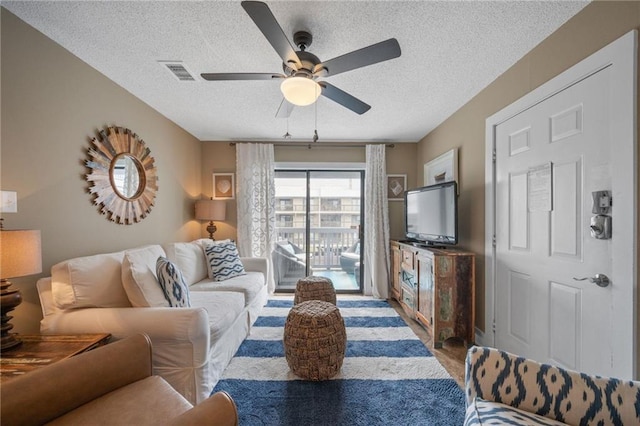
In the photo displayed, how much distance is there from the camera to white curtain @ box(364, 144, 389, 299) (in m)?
4.03

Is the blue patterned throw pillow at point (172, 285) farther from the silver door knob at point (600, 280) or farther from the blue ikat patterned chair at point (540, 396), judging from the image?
the silver door knob at point (600, 280)

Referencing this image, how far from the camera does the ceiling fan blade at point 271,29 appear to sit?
1199 mm

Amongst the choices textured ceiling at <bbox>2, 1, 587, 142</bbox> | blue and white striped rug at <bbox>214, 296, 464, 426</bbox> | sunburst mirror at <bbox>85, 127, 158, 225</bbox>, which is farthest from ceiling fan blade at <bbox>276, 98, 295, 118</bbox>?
blue and white striped rug at <bbox>214, 296, 464, 426</bbox>

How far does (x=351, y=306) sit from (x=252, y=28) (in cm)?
324

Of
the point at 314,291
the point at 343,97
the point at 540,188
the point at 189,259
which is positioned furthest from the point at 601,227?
the point at 189,259

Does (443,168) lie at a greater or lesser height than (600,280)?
greater

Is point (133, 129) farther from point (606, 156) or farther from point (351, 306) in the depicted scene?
point (606, 156)

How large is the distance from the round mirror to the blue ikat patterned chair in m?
3.00

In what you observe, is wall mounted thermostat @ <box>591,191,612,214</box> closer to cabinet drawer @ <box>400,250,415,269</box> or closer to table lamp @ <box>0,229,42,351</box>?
cabinet drawer @ <box>400,250,415,269</box>

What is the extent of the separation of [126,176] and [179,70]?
115cm

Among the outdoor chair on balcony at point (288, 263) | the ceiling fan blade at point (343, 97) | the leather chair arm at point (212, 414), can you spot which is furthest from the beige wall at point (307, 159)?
the leather chair arm at point (212, 414)

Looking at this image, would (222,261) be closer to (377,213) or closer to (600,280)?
(377,213)

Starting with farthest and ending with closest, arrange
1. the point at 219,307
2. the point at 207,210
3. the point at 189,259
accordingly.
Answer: the point at 207,210 < the point at 189,259 < the point at 219,307

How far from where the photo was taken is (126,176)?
254 cm
